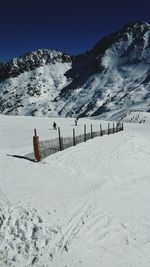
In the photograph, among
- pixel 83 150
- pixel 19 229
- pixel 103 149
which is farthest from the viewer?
pixel 103 149

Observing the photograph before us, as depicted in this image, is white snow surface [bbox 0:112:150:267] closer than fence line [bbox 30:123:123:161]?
Yes

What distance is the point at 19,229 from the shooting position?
11.7m

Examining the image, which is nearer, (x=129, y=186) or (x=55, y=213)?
(x=55, y=213)

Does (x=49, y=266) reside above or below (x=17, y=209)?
below

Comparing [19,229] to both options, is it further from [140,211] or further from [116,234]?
[140,211]

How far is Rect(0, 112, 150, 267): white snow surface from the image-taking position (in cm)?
1089

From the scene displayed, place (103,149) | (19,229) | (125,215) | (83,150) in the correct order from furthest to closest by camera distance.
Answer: (103,149)
(83,150)
(125,215)
(19,229)

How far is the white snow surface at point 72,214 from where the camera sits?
10891 millimetres

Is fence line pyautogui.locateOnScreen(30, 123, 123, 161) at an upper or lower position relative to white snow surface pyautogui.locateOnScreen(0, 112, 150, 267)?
upper

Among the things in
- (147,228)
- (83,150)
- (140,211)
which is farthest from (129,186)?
(83,150)

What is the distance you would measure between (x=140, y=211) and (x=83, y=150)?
38.8 feet

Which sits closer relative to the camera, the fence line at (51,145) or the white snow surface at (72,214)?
the white snow surface at (72,214)

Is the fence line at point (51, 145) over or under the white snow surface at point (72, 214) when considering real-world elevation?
over

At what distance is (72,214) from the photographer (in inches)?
526
